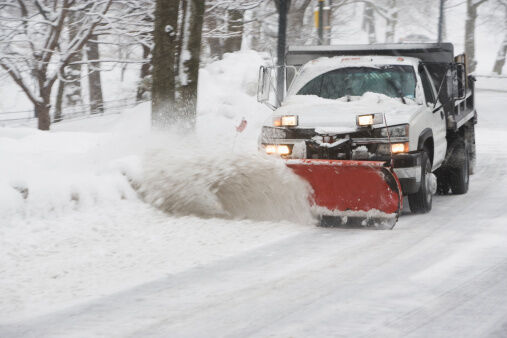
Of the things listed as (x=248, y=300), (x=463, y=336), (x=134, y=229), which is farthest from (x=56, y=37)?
(x=463, y=336)

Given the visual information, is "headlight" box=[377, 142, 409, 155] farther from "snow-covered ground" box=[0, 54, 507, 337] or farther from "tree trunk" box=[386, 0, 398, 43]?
"tree trunk" box=[386, 0, 398, 43]

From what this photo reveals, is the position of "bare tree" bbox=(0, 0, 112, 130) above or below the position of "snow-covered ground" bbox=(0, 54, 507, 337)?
above

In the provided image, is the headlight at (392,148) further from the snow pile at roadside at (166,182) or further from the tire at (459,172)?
the tire at (459,172)

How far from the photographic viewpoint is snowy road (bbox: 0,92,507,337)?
4766 mm

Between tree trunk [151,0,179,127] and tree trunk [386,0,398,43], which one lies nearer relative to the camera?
tree trunk [151,0,179,127]

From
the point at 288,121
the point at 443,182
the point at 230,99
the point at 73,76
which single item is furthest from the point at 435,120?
the point at 73,76

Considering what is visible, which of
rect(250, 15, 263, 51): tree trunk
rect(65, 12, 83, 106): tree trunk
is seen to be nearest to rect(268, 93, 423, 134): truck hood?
rect(65, 12, 83, 106): tree trunk

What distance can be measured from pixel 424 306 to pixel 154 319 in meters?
1.76

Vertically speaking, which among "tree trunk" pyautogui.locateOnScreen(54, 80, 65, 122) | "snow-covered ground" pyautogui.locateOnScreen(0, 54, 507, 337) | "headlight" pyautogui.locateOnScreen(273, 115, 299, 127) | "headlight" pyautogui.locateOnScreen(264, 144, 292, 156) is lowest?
"tree trunk" pyautogui.locateOnScreen(54, 80, 65, 122)

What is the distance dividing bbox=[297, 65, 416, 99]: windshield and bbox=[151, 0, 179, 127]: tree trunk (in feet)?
7.13

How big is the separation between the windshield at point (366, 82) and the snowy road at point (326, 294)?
1.92 meters

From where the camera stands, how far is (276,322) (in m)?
4.85

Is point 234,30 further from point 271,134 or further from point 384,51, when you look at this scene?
point 271,134

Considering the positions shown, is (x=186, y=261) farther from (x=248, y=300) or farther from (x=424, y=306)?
(x=424, y=306)
